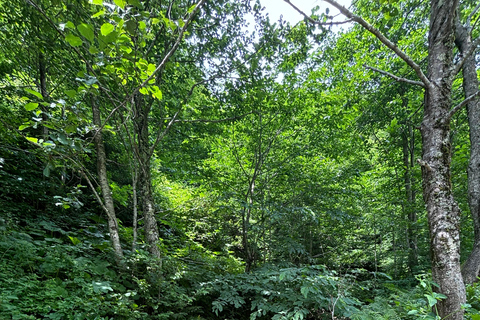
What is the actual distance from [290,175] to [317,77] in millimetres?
2046

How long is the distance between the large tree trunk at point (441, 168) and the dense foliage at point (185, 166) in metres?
0.11

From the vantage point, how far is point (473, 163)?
9.55 ft

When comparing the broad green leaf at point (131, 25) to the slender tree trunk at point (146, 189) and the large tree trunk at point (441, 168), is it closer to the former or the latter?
the slender tree trunk at point (146, 189)

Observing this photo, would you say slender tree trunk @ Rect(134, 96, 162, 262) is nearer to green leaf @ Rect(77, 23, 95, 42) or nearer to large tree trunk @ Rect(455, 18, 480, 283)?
green leaf @ Rect(77, 23, 95, 42)

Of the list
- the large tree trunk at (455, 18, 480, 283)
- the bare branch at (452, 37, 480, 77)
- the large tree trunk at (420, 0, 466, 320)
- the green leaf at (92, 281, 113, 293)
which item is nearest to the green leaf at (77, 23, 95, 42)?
the green leaf at (92, 281, 113, 293)

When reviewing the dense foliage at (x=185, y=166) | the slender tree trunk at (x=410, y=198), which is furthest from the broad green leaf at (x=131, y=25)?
the slender tree trunk at (x=410, y=198)

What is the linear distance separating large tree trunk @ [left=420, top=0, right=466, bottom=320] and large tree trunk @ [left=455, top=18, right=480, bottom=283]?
1412 millimetres

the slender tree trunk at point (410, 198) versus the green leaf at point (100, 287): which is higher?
the slender tree trunk at point (410, 198)

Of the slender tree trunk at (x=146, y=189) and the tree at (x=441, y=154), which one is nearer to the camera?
the tree at (x=441, y=154)

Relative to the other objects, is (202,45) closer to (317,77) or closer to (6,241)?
(317,77)

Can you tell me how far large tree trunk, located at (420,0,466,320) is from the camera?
145 centimetres

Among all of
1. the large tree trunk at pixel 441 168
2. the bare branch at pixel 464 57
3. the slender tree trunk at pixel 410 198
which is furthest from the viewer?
the slender tree trunk at pixel 410 198

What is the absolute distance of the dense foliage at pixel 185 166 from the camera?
194 centimetres

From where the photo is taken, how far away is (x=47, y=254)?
2.17 metres
